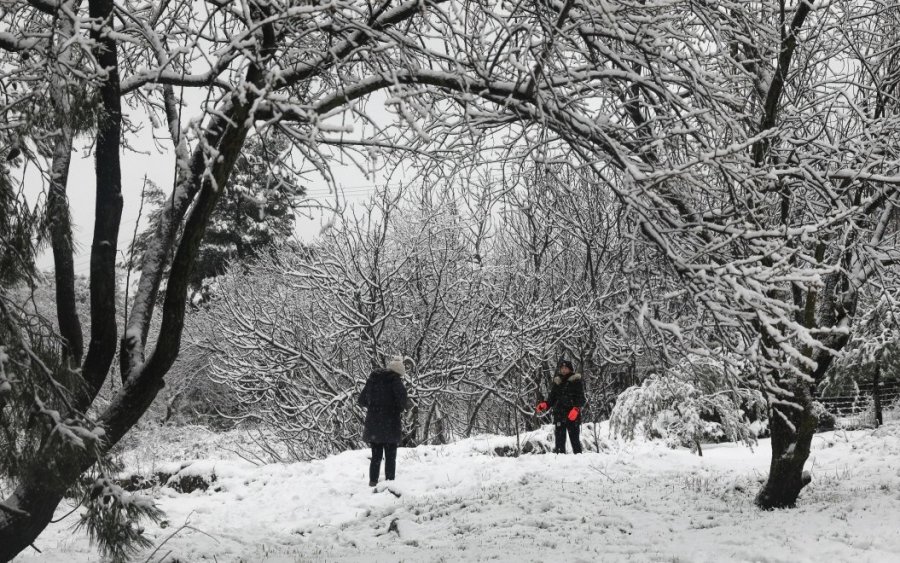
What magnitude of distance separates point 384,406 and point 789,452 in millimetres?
4378

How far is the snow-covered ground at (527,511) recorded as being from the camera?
5605 millimetres

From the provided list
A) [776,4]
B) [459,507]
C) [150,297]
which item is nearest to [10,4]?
[150,297]

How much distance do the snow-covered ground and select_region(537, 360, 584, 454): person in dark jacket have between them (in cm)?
67

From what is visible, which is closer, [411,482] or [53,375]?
[53,375]

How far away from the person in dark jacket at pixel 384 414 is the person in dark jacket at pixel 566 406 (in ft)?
8.69

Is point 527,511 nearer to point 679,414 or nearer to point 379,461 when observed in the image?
point 379,461

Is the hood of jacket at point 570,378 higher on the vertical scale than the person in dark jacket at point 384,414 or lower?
higher

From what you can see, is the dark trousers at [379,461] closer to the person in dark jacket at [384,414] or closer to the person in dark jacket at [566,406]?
the person in dark jacket at [384,414]

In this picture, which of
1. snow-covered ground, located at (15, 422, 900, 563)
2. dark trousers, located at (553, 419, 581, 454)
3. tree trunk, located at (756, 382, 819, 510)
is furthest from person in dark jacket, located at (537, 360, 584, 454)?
tree trunk, located at (756, 382, 819, 510)

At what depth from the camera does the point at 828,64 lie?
775 centimetres

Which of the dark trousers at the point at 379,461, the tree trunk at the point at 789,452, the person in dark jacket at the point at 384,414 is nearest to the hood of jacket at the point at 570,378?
the person in dark jacket at the point at 384,414

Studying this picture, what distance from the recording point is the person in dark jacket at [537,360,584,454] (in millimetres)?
10281

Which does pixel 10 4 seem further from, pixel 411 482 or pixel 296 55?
pixel 411 482

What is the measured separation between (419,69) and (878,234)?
5.09 metres
